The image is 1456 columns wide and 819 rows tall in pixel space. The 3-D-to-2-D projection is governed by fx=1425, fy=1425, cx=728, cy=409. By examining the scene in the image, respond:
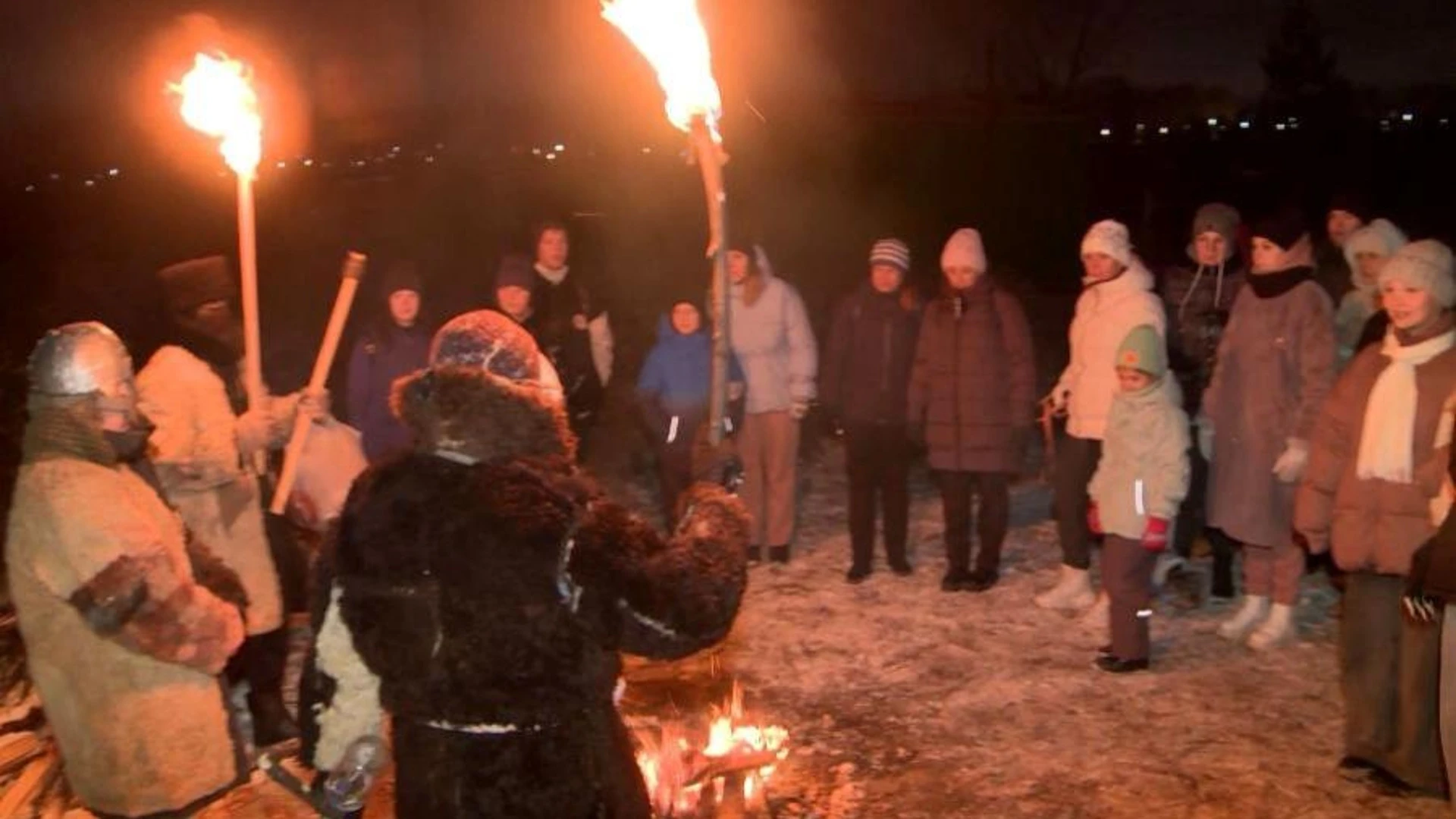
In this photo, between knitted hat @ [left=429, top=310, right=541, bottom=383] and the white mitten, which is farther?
the white mitten

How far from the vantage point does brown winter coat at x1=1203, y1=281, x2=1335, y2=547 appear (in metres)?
6.90

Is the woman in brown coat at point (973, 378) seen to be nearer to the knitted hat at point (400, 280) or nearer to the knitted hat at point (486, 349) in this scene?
the knitted hat at point (400, 280)

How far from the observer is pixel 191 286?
5902 mm

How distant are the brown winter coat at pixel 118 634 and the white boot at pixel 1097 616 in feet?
15.5

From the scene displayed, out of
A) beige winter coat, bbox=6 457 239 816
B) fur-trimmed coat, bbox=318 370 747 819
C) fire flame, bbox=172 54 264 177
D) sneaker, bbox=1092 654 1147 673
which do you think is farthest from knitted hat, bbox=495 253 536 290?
fur-trimmed coat, bbox=318 370 747 819

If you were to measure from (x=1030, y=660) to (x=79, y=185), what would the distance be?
35574 mm

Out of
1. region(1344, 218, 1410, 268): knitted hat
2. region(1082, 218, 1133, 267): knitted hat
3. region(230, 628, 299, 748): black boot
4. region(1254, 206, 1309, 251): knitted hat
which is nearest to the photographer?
region(230, 628, 299, 748): black boot

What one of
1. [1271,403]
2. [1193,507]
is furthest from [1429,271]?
[1193,507]

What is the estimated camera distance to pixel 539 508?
3.21 m

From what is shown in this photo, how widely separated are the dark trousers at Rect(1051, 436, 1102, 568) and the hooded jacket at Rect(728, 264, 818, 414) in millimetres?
1699

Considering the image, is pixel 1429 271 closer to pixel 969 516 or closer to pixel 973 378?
pixel 973 378

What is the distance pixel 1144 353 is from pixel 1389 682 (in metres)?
1.92

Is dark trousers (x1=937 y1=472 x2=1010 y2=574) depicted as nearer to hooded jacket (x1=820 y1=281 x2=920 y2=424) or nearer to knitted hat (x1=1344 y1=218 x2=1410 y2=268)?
hooded jacket (x1=820 y1=281 x2=920 y2=424)

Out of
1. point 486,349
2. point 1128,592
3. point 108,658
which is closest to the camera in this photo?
point 486,349
